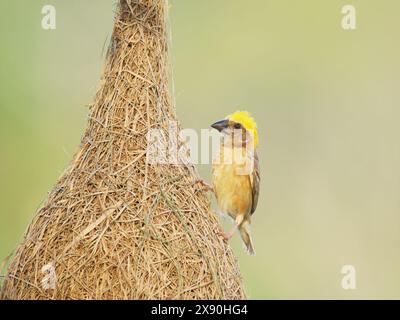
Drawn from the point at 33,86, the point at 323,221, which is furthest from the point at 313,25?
the point at 33,86

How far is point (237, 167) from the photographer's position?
4348mm

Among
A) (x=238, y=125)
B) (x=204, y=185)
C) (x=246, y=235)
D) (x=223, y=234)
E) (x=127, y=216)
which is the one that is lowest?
(x=246, y=235)

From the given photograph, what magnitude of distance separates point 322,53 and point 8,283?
→ 5.85m

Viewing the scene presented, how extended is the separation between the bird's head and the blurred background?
2.70 metres

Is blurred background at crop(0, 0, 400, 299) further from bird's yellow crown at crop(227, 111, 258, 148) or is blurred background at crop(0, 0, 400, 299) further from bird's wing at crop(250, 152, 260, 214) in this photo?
bird's yellow crown at crop(227, 111, 258, 148)

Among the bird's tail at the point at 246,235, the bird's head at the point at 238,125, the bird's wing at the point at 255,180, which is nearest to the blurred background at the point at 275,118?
the bird's tail at the point at 246,235

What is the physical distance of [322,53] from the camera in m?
8.72

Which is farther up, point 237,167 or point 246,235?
point 237,167

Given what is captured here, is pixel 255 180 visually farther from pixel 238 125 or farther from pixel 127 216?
pixel 127 216

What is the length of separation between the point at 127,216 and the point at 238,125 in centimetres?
92

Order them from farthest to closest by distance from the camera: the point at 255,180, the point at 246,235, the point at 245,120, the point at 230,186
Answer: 1. the point at 246,235
2. the point at 255,180
3. the point at 230,186
4. the point at 245,120

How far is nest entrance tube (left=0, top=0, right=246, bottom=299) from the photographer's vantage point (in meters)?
3.53

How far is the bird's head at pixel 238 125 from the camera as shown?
4.17m

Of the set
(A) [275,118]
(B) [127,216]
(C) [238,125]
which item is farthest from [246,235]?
(A) [275,118]
